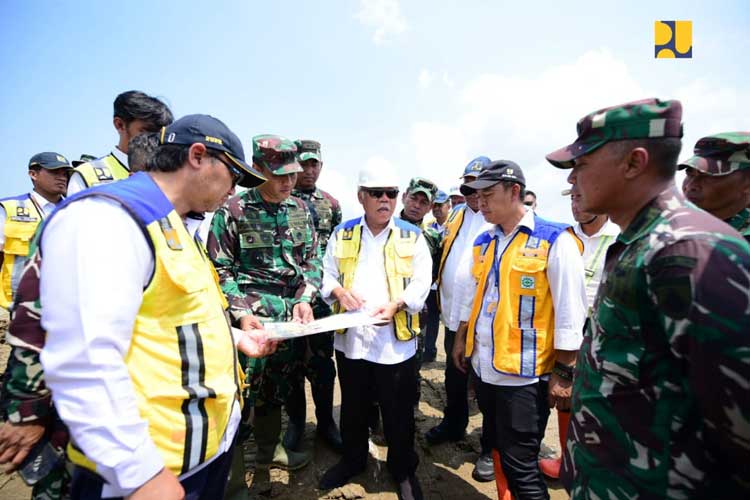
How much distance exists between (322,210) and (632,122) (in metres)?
3.86

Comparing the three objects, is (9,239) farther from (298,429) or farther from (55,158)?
(298,429)

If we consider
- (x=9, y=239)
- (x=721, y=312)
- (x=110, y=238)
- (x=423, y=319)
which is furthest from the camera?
(x=423, y=319)

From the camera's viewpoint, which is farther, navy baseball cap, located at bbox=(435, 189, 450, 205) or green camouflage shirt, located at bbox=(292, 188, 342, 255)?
navy baseball cap, located at bbox=(435, 189, 450, 205)

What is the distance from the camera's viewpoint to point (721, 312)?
100 centimetres

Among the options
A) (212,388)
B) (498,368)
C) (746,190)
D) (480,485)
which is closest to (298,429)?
(480,485)

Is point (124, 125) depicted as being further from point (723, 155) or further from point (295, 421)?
point (723, 155)

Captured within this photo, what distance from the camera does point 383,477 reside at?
11.2 ft

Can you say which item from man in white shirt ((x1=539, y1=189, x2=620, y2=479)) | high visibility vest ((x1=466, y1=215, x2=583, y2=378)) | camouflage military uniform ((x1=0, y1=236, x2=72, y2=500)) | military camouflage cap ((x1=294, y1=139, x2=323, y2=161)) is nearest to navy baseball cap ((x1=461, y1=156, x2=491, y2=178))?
man in white shirt ((x1=539, y1=189, x2=620, y2=479))

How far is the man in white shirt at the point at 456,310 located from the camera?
144 inches

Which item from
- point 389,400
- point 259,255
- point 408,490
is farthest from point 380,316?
point 408,490

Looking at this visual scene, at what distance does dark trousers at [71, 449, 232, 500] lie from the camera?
1.31m

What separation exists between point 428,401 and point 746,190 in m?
4.13

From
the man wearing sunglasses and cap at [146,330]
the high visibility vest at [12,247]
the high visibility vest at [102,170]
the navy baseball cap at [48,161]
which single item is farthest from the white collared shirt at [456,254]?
the navy baseball cap at [48,161]

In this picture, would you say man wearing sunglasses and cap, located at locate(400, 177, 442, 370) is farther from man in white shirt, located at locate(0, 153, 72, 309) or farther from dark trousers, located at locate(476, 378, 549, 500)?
man in white shirt, located at locate(0, 153, 72, 309)
